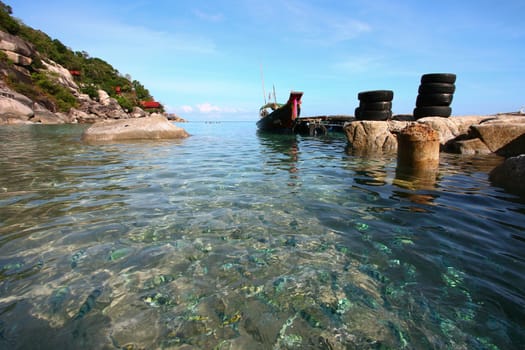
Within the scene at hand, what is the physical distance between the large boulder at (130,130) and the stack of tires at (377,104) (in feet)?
32.6

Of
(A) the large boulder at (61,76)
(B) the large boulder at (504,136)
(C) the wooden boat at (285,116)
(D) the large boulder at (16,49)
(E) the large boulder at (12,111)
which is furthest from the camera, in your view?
(A) the large boulder at (61,76)

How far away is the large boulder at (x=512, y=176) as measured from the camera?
4.49 metres

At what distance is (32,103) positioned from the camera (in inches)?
1431

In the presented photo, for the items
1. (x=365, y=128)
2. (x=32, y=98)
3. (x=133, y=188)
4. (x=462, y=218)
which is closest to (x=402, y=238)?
(x=462, y=218)

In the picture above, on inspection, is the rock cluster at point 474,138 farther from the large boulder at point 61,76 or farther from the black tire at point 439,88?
the large boulder at point 61,76

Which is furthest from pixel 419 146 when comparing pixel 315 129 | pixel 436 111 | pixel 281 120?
pixel 281 120

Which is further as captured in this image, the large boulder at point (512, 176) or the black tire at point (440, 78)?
the black tire at point (440, 78)

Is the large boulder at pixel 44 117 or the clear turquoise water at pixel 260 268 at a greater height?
the large boulder at pixel 44 117

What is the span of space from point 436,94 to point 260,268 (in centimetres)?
1171

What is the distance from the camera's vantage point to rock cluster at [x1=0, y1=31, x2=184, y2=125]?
3055cm

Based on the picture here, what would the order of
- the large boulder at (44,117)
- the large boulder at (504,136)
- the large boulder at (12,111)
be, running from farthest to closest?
the large boulder at (44,117)
the large boulder at (12,111)
the large boulder at (504,136)

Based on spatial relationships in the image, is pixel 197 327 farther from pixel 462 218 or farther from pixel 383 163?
pixel 383 163

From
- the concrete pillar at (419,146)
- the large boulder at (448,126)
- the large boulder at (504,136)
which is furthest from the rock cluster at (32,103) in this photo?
the large boulder at (504,136)

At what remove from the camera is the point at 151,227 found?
2.97m
